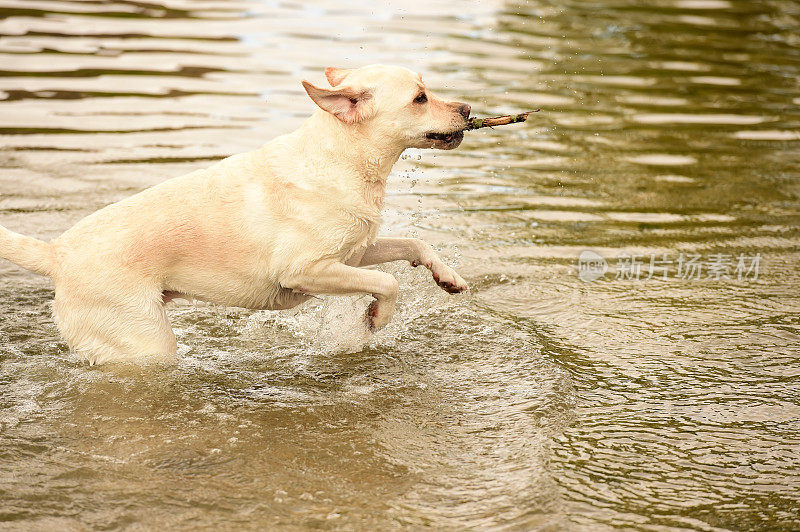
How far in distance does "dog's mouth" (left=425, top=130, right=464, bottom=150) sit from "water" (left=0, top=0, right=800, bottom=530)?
1.37m

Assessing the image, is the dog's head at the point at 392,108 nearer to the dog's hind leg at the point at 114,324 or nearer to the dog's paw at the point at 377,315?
the dog's paw at the point at 377,315

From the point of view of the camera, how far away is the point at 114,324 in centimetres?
539

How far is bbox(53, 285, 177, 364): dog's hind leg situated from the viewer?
17.6 feet

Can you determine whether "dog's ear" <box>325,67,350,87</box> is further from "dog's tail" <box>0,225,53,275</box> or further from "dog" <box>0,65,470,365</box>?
"dog's tail" <box>0,225,53,275</box>

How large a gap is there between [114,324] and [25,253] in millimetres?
632

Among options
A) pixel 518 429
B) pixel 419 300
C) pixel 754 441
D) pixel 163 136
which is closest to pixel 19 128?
pixel 163 136

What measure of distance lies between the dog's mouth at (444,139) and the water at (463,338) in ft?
4.50

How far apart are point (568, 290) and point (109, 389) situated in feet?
11.1

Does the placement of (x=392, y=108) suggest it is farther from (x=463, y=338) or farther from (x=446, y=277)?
(x=463, y=338)

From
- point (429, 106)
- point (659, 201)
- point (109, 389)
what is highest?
point (429, 106)

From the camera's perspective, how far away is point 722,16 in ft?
57.0

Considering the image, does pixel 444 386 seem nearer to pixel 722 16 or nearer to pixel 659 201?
pixel 659 201

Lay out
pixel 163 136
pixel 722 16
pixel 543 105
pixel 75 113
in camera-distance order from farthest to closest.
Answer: pixel 722 16 → pixel 543 105 → pixel 75 113 → pixel 163 136

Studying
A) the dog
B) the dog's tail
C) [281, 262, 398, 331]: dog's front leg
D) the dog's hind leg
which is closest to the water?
the dog's hind leg
